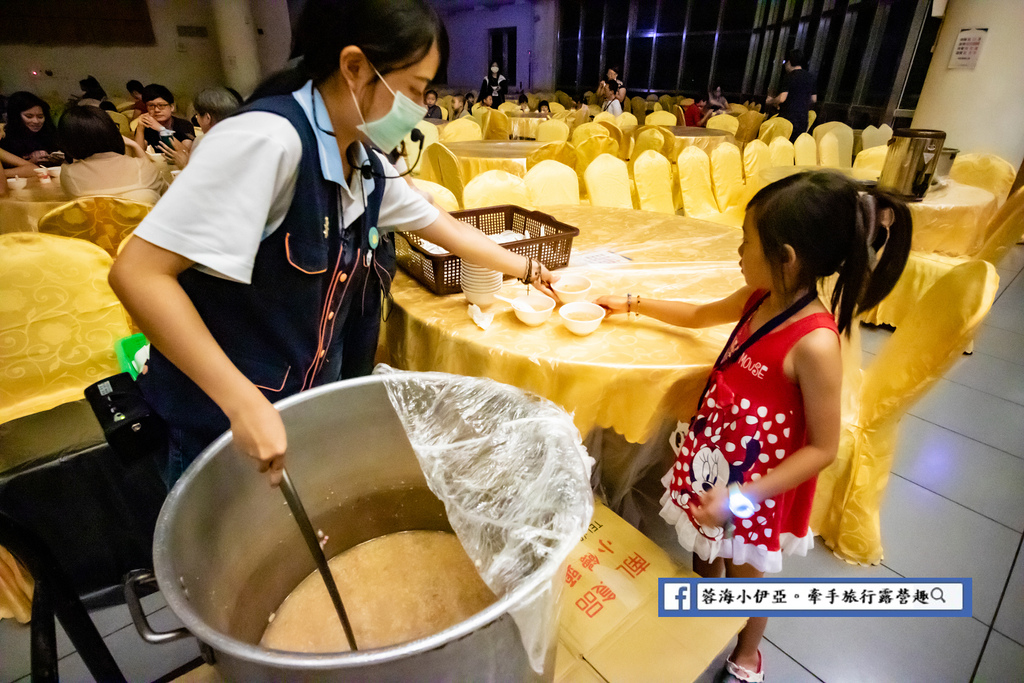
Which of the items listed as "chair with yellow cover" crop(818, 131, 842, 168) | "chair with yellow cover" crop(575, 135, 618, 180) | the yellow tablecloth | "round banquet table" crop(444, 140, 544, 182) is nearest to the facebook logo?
the yellow tablecloth

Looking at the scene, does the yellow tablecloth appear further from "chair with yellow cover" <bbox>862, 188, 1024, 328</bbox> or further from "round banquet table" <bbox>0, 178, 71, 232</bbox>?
"round banquet table" <bbox>0, 178, 71, 232</bbox>

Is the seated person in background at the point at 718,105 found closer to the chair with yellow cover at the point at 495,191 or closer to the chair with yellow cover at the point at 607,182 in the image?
the chair with yellow cover at the point at 607,182

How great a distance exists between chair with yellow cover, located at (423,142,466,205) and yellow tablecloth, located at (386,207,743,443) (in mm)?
1810

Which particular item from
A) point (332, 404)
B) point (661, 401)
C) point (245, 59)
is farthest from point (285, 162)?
point (245, 59)

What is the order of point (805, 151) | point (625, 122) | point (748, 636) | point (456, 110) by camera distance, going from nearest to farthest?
point (748, 636), point (805, 151), point (625, 122), point (456, 110)

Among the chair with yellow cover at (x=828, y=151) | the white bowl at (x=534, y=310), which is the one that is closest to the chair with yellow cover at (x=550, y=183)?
the white bowl at (x=534, y=310)

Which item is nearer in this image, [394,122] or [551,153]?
[394,122]

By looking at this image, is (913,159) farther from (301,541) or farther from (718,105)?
(718,105)

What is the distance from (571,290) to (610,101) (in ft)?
21.9

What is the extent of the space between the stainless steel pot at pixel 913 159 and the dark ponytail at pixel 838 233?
2.17 m

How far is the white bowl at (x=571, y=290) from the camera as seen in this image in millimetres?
1395

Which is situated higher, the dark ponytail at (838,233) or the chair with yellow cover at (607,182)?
the dark ponytail at (838,233)

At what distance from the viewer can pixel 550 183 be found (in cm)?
279

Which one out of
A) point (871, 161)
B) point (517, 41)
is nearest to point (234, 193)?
point (871, 161)
